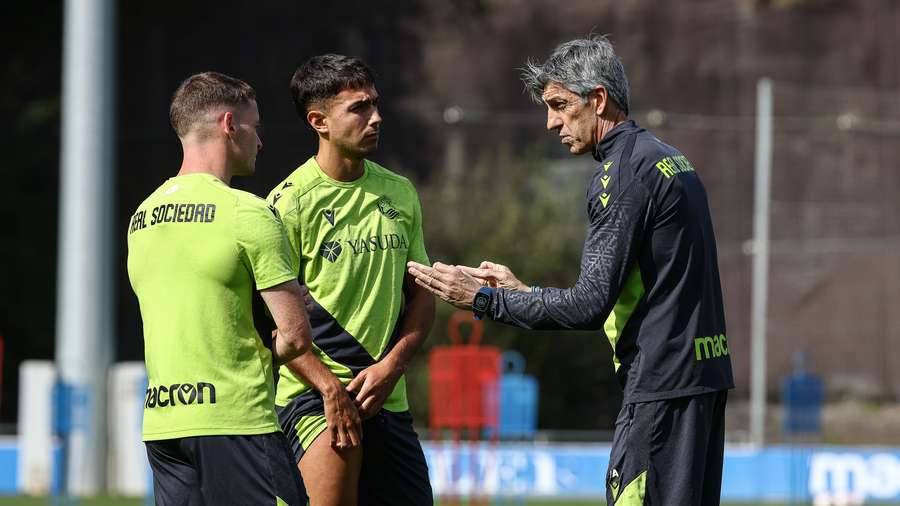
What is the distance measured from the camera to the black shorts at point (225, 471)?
4.12m

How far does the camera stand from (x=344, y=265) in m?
5.07

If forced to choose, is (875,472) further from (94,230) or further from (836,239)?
(94,230)

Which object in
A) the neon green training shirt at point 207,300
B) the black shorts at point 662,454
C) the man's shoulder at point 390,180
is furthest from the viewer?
the man's shoulder at point 390,180

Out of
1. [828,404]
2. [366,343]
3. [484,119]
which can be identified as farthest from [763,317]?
[366,343]

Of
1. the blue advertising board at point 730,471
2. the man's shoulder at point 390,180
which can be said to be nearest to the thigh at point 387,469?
the man's shoulder at point 390,180

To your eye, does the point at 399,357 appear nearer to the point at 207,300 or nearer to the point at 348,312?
the point at 348,312

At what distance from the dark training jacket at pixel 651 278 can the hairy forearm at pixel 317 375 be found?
0.95 metres

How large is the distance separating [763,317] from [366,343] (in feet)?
42.3

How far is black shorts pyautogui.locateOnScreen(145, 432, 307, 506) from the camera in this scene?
4.12m

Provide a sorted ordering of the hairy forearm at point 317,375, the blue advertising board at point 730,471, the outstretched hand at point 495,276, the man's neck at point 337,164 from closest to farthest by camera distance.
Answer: the outstretched hand at point 495,276, the hairy forearm at point 317,375, the man's neck at point 337,164, the blue advertising board at point 730,471

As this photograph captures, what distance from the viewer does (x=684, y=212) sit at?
4.29 meters

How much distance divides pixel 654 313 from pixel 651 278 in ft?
0.34

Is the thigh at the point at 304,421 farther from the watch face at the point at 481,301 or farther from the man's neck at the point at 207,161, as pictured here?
the man's neck at the point at 207,161

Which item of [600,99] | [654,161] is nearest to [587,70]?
[600,99]
